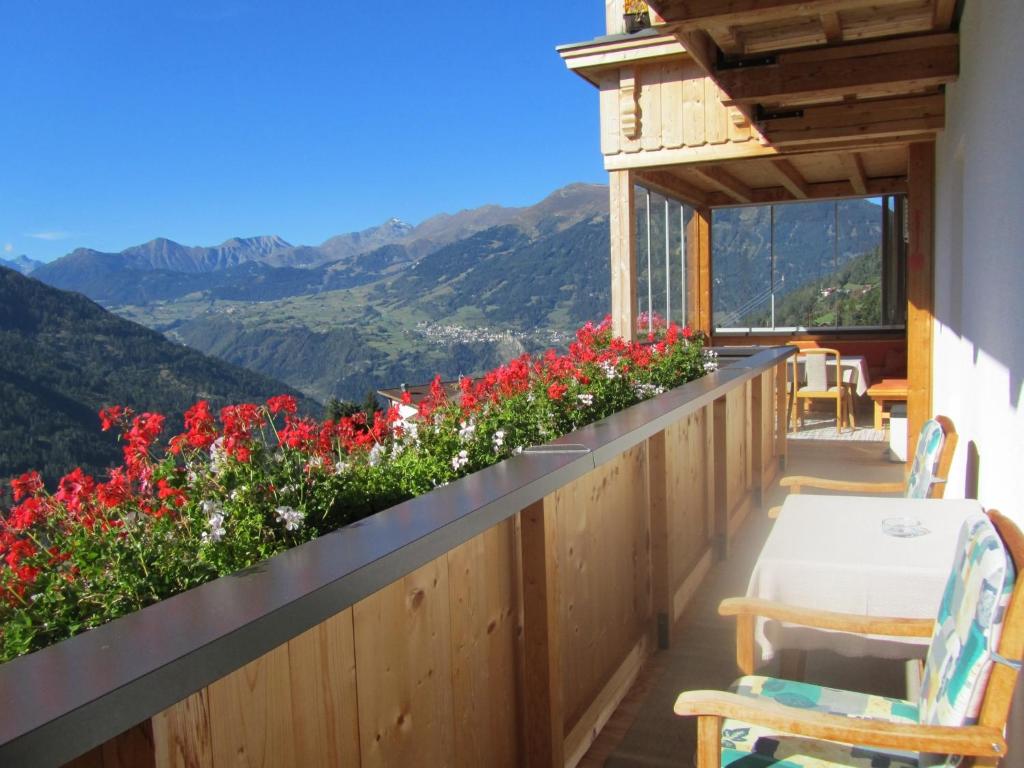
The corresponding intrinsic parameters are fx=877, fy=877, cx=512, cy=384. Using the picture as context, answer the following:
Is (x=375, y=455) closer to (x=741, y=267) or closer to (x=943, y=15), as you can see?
(x=943, y=15)

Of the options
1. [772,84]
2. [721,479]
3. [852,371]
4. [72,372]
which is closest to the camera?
[772,84]

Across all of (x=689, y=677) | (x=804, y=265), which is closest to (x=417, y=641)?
(x=689, y=677)

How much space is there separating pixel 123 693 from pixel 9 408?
77.9 feet

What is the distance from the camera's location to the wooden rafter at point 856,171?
8742 mm

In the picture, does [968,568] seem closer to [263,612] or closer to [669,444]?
[263,612]

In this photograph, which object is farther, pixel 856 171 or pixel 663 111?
pixel 856 171

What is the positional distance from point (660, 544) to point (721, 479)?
130 centimetres

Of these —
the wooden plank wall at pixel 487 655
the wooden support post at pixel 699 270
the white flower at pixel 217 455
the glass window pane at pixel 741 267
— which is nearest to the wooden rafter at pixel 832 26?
the wooden plank wall at pixel 487 655

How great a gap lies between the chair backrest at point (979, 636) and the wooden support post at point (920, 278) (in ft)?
16.2

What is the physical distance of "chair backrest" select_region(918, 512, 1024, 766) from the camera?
63.1 inches

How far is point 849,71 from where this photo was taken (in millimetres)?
4484

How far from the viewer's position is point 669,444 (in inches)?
148

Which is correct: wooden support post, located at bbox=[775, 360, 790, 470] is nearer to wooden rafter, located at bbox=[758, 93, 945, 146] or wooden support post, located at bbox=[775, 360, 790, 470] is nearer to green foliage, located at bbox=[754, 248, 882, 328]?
wooden rafter, located at bbox=[758, 93, 945, 146]

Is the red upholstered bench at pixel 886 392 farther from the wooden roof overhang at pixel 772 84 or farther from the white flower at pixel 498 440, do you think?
the white flower at pixel 498 440
